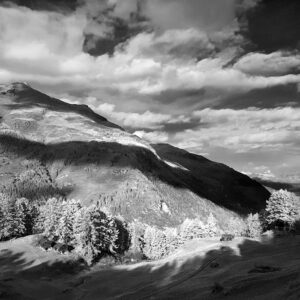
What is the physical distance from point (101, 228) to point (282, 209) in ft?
211

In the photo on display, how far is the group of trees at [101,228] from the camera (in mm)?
137875

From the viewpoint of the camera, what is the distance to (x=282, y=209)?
443ft

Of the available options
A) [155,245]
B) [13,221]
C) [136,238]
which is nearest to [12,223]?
[13,221]

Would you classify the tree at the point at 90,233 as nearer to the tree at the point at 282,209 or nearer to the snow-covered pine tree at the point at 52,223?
the snow-covered pine tree at the point at 52,223

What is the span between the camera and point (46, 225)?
14538 centimetres

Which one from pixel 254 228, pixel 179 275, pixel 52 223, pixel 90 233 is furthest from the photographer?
pixel 254 228

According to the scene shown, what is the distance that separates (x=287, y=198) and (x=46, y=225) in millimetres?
86975

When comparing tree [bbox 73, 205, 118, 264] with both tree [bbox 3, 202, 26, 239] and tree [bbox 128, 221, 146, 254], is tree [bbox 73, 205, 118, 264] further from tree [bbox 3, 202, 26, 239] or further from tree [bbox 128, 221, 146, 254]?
tree [bbox 3, 202, 26, 239]

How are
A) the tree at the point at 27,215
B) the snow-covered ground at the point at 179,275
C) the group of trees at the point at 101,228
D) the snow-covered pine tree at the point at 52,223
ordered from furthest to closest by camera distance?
the tree at the point at 27,215 < the snow-covered pine tree at the point at 52,223 < the group of trees at the point at 101,228 < the snow-covered ground at the point at 179,275

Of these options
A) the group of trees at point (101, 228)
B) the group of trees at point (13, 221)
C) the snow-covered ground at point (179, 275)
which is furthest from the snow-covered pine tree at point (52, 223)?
the group of trees at point (13, 221)

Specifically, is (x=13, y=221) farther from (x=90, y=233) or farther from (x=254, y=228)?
(x=254, y=228)

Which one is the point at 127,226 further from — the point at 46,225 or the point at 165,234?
the point at 46,225

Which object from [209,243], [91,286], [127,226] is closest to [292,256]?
[209,243]

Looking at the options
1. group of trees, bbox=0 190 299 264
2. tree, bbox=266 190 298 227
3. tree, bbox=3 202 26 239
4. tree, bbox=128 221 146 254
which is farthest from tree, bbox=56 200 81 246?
tree, bbox=266 190 298 227
